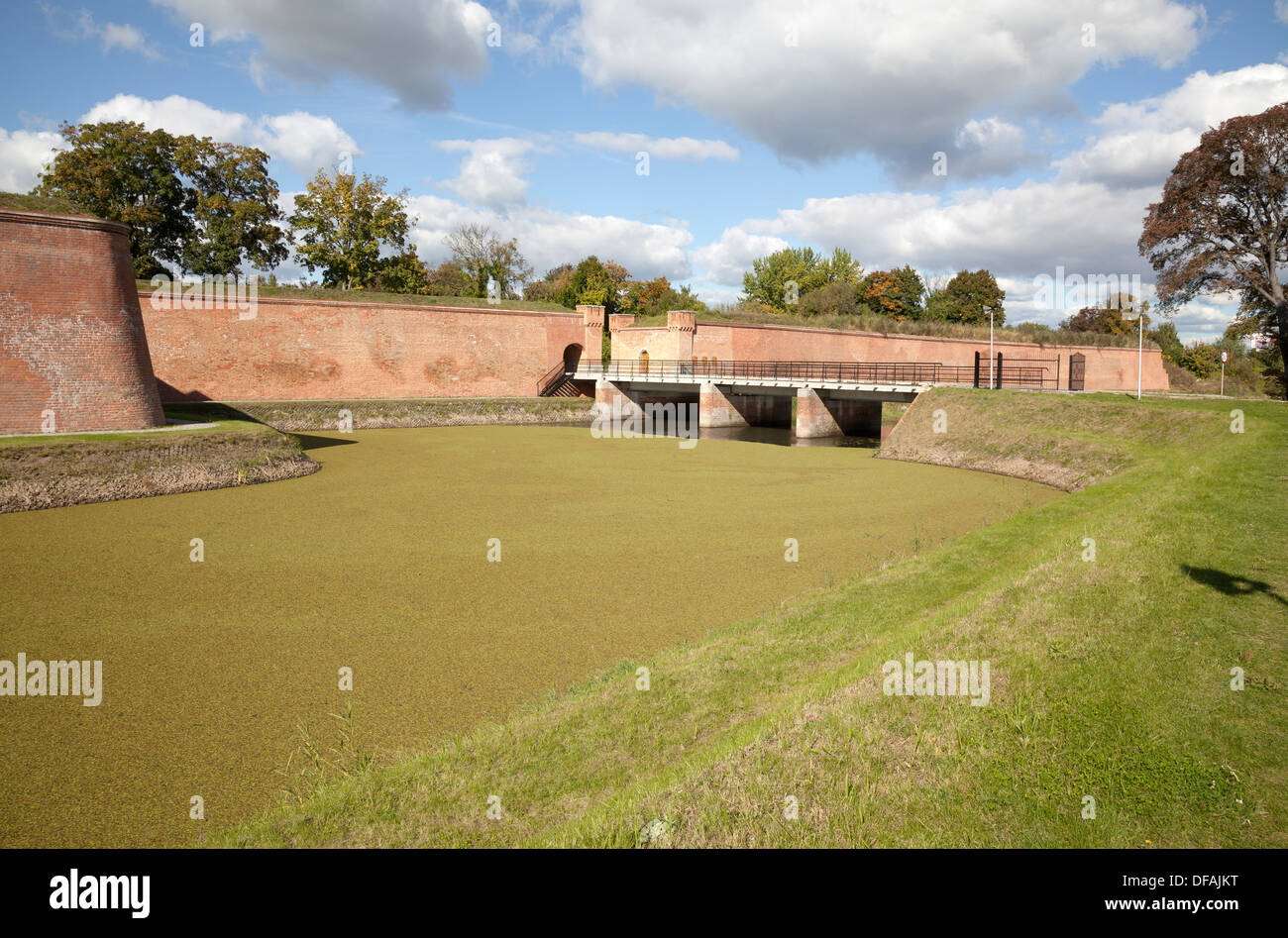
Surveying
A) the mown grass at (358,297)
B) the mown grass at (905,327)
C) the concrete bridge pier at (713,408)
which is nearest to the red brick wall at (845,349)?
the mown grass at (905,327)

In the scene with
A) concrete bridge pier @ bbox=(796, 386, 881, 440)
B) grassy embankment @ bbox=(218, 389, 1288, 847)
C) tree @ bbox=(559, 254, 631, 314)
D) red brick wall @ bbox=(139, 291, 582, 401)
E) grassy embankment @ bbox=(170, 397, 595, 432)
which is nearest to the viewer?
grassy embankment @ bbox=(218, 389, 1288, 847)

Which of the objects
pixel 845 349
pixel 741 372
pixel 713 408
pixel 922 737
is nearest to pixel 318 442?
pixel 713 408

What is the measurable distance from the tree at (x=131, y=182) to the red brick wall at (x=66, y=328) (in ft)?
87.0

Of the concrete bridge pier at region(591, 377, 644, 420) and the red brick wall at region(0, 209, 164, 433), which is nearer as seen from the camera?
the red brick wall at region(0, 209, 164, 433)

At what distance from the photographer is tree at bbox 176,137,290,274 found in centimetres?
4219

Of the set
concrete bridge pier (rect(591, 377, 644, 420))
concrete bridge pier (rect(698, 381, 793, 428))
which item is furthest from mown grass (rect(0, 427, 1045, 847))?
concrete bridge pier (rect(591, 377, 644, 420))

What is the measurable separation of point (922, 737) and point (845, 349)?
46.8 metres

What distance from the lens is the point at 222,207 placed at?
42.7 meters

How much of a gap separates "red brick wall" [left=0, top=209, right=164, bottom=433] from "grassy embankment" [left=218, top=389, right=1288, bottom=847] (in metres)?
17.5

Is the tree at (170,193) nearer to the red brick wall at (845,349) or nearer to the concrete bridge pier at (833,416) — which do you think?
the red brick wall at (845,349)

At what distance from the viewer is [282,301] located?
3384 cm

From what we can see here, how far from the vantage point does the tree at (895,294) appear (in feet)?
228

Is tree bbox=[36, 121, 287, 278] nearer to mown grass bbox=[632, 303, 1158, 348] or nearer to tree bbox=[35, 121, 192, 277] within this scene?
tree bbox=[35, 121, 192, 277]
